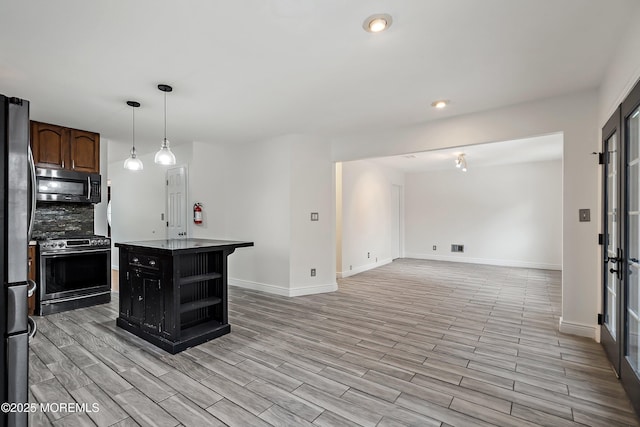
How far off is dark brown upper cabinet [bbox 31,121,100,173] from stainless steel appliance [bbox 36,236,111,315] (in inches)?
42.7

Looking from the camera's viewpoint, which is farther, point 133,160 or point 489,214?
point 489,214

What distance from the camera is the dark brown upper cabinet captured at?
13.6ft

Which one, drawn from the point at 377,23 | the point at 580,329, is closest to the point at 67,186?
the point at 377,23

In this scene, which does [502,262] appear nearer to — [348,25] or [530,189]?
[530,189]

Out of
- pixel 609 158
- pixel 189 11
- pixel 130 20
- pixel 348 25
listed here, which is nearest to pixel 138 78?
pixel 130 20

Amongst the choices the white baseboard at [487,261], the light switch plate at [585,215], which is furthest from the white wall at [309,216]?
the white baseboard at [487,261]

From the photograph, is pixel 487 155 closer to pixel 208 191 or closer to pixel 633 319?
pixel 633 319

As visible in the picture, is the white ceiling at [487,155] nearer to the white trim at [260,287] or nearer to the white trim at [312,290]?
the white trim at [312,290]

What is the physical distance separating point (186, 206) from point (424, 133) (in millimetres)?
4225

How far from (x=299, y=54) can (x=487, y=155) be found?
5.42 meters

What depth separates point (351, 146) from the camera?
4.88 meters

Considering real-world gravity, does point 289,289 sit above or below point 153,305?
below

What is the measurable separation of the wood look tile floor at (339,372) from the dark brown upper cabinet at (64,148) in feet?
6.79

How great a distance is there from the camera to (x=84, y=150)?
4.59 m
